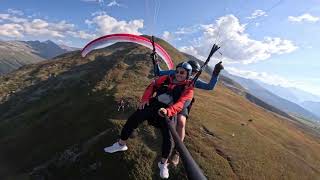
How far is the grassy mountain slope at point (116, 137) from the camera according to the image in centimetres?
7931

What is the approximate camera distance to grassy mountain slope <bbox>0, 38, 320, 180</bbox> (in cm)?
7931

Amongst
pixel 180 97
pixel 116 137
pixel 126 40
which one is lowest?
pixel 116 137

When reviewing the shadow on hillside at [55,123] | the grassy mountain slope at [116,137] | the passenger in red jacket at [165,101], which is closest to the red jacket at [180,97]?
the passenger in red jacket at [165,101]

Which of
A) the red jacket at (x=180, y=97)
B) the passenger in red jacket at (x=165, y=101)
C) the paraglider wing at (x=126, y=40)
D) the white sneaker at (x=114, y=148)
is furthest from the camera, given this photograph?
the paraglider wing at (x=126, y=40)

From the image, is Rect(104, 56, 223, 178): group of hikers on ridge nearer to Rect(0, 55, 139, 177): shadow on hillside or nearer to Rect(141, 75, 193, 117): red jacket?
Rect(141, 75, 193, 117): red jacket

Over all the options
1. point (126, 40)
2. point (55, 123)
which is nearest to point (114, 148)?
point (126, 40)

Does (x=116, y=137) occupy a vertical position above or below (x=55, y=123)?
above

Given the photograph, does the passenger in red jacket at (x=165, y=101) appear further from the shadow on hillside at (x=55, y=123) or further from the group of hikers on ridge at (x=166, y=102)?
the shadow on hillside at (x=55, y=123)

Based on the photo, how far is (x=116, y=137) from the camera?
276 ft

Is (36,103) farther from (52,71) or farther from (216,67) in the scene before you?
(216,67)

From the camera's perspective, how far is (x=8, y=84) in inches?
7431

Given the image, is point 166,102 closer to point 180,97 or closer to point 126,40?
point 180,97

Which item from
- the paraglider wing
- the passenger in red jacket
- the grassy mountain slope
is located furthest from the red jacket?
the grassy mountain slope

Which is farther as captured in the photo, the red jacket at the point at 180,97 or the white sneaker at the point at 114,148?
the white sneaker at the point at 114,148
